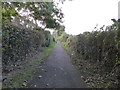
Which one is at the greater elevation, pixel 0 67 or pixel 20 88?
pixel 0 67

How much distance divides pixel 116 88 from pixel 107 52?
1.44 metres

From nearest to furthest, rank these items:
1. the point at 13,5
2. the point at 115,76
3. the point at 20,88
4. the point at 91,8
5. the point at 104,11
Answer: the point at 20,88, the point at 115,76, the point at 13,5, the point at 104,11, the point at 91,8

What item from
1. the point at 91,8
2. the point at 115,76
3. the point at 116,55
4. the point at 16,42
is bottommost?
the point at 115,76

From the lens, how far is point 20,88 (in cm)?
284

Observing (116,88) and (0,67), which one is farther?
(0,67)

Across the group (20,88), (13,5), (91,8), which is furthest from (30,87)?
(91,8)

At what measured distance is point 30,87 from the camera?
3000 millimetres

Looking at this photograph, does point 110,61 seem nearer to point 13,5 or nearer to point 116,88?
point 116,88

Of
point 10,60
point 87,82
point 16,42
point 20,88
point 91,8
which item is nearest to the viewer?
point 20,88

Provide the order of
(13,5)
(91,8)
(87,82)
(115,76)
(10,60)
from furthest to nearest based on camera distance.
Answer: (91,8) < (10,60) < (13,5) < (87,82) < (115,76)

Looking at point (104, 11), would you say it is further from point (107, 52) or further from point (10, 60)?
point (10, 60)

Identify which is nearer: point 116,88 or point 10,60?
point 116,88

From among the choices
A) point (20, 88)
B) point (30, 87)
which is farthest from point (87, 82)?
point (20, 88)

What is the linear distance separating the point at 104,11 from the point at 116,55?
3569 mm
